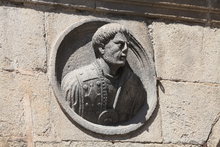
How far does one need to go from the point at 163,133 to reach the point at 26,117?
1207 mm

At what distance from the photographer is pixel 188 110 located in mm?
7539

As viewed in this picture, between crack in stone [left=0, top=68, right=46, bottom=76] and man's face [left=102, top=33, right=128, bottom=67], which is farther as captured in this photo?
man's face [left=102, top=33, right=128, bottom=67]

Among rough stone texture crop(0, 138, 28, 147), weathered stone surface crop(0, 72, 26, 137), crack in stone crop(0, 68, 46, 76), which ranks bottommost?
rough stone texture crop(0, 138, 28, 147)

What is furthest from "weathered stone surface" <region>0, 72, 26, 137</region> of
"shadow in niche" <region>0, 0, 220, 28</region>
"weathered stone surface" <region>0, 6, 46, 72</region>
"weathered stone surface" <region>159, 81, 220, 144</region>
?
"weathered stone surface" <region>159, 81, 220, 144</region>

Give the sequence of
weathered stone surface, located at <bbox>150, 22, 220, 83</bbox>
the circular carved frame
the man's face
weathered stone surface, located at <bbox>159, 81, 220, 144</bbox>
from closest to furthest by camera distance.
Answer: the circular carved frame → the man's face → weathered stone surface, located at <bbox>159, 81, 220, 144</bbox> → weathered stone surface, located at <bbox>150, 22, 220, 83</bbox>

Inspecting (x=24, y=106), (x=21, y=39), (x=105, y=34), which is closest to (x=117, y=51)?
(x=105, y=34)

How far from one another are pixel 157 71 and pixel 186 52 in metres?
0.35

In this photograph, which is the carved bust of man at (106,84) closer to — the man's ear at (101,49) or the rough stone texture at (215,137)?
the man's ear at (101,49)

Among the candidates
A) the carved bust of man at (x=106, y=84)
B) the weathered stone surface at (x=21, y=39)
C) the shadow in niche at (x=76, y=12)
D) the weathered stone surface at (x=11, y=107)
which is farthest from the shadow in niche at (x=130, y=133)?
the shadow in niche at (x=76, y=12)

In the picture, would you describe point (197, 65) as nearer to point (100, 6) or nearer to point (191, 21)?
point (191, 21)

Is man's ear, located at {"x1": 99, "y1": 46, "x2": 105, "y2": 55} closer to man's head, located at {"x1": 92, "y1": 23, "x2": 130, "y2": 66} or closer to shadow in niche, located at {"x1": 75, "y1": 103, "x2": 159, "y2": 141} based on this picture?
man's head, located at {"x1": 92, "y1": 23, "x2": 130, "y2": 66}

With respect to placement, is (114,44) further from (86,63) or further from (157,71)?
(157,71)

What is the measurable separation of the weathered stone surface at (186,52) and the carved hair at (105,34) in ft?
1.41

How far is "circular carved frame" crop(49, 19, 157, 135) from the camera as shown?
7.11m
